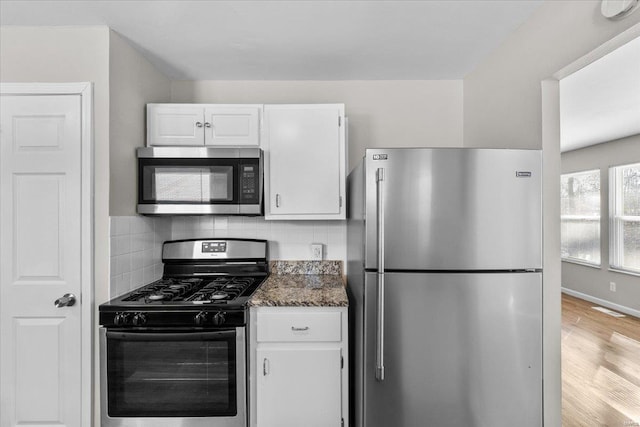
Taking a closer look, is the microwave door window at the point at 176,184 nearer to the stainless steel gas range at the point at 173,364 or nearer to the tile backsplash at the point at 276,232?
the tile backsplash at the point at 276,232

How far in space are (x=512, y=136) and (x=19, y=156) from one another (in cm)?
279

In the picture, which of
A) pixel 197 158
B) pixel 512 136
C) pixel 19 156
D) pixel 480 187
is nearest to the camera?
pixel 480 187

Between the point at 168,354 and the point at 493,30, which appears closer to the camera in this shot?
the point at 168,354

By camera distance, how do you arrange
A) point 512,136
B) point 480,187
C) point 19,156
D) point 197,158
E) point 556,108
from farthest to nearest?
point 197,158 < point 512,136 < point 19,156 < point 556,108 < point 480,187

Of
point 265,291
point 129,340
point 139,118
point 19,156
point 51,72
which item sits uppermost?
point 51,72

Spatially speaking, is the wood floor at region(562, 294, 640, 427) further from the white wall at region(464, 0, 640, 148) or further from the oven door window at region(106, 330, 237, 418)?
the oven door window at region(106, 330, 237, 418)

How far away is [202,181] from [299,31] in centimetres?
109

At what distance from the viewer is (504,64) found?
2.07 metres

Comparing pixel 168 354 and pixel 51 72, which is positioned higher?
pixel 51 72

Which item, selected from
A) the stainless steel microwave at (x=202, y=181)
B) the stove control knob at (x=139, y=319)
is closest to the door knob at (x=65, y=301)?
the stove control knob at (x=139, y=319)

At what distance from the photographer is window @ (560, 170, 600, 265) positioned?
5.43 metres

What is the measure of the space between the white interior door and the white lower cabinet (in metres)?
0.97

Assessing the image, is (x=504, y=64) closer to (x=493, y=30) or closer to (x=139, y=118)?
(x=493, y=30)

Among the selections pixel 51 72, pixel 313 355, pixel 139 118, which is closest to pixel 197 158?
pixel 139 118
